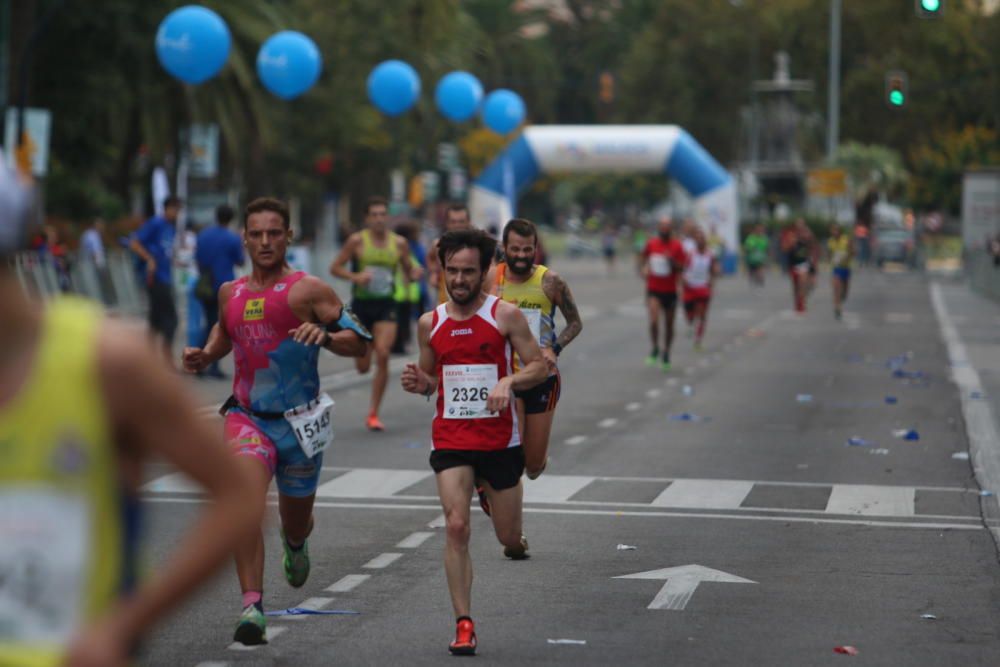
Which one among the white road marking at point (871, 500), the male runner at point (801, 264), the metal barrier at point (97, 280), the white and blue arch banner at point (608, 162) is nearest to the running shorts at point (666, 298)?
the metal barrier at point (97, 280)

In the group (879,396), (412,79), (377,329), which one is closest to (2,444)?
(377,329)

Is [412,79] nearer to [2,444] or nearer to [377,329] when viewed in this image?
[377,329]

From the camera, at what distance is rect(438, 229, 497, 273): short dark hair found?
8031 millimetres

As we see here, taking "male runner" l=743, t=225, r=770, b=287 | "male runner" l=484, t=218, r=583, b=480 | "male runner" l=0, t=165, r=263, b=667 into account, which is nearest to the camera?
"male runner" l=0, t=165, r=263, b=667

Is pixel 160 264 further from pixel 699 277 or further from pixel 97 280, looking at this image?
pixel 97 280

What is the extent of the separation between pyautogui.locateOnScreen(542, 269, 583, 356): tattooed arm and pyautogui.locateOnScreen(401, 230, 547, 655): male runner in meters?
3.25

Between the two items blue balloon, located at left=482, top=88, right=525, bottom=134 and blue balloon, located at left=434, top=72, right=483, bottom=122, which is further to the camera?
blue balloon, located at left=482, top=88, right=525, bottom=134

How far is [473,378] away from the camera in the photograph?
8125mm

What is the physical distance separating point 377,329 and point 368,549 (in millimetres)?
6404

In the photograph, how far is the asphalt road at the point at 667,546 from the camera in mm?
7961

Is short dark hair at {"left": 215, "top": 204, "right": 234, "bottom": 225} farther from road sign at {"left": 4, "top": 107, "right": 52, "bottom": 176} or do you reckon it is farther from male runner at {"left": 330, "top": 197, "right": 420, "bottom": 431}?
road sign at {"left": 4, "top": 107, "right": 52, "bottom": 176}

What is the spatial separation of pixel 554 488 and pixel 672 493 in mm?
794

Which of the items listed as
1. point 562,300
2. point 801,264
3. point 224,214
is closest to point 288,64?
point 224,214

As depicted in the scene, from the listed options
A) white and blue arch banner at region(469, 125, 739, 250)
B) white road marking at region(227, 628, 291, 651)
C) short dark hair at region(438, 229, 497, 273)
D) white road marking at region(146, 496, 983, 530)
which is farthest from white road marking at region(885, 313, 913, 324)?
white road marking at region(227, 628, 291, 651)
